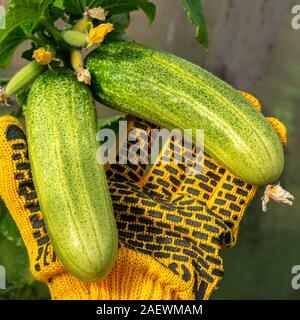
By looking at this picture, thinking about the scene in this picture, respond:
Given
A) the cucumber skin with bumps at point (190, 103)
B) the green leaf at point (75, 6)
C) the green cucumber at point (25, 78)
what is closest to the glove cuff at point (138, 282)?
the cucumber skin with bumps at point (190, 103)

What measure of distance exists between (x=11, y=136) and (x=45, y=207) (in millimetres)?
195

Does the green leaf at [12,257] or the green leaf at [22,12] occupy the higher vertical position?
the green leaf at [22,12]

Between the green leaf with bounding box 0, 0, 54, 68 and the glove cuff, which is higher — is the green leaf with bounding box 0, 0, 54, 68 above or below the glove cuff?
above

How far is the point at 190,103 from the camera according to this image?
1.31m

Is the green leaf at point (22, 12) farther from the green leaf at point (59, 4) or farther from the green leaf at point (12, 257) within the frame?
the green leaf at point (12, 257)

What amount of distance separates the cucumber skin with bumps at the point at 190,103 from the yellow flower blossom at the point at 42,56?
92 millimetres

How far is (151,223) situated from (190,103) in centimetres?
26

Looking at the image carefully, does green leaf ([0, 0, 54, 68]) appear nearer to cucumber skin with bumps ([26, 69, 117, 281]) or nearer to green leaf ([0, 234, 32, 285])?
cucumber skin with bumps ([26, 69, 117, 281])

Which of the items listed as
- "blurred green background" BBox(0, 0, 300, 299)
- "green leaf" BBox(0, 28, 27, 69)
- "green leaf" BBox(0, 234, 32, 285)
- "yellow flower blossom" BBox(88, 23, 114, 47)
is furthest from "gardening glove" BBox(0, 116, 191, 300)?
"green leaf" BBox(0, 234, 32, 285)

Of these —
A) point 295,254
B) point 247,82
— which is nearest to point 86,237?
point 247,82

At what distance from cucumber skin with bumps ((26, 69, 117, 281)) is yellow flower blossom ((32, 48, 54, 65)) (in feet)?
0.11

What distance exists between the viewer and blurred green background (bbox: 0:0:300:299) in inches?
75.0

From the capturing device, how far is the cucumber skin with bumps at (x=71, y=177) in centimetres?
119

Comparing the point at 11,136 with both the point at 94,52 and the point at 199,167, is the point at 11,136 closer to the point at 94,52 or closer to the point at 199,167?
the point at 94,52
